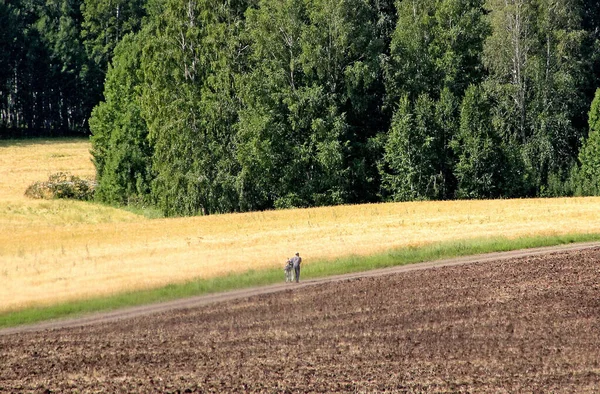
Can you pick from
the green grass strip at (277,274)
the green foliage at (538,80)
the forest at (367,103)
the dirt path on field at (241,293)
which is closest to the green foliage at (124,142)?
the forest at (367,103)

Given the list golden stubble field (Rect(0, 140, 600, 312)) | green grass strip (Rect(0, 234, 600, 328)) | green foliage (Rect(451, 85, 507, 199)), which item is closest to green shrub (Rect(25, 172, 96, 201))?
golden stubble field (Rect(0, 140, 600, 312))

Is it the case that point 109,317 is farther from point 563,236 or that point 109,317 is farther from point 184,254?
point 563,236

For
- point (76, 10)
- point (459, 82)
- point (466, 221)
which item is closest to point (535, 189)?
point (459, 82)

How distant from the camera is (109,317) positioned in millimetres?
36125

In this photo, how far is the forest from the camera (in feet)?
262

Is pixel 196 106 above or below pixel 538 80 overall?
below

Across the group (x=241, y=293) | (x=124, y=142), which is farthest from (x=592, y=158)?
(x=241, y=293)

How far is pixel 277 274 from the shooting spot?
4375cm

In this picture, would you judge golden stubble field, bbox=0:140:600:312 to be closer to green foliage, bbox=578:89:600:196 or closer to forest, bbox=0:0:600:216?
forest, bbox=0:0:600:216

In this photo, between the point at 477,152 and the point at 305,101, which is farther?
the point at 305,101

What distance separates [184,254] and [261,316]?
18.1 meters

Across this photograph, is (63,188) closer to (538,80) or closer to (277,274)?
(538,80)

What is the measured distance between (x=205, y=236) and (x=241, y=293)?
20783mm

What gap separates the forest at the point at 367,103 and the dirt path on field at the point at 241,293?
1188 inches
